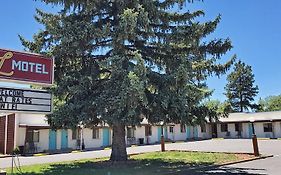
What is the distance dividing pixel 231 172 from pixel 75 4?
11.3 m

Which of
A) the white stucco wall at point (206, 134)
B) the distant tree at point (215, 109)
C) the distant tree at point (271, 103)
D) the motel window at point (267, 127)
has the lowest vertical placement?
the white stucco wall at point (206, 134)

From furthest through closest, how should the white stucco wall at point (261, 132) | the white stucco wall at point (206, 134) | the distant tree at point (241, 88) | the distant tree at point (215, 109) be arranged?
the distant tree at point (241, 88) → the white stucco wall at point (206, 134) → the white stucco wall at point (261, 132) → the distant tree at point (215, 109)

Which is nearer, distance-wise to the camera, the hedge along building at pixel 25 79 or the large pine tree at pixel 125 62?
the hedge along building at pixel 25 79

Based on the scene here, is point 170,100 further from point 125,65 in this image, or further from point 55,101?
point 55,101

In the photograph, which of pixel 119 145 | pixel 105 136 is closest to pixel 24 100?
pixel 119 145

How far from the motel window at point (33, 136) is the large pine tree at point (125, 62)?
14.8m

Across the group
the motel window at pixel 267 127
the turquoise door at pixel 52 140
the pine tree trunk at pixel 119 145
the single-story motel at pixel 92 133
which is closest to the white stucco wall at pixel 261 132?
the single-story motel at pixel 92 133

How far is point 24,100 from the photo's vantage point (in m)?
11.3

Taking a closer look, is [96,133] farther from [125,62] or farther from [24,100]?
[24,100]

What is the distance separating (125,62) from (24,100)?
6015 mm

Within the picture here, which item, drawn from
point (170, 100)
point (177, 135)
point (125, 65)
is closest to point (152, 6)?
point (125, 65)

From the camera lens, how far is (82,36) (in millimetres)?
15547

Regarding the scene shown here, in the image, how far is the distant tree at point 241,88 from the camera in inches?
2960

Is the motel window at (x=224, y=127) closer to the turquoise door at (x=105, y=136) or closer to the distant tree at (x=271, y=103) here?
the turquoise door at (x=105, y=136)
